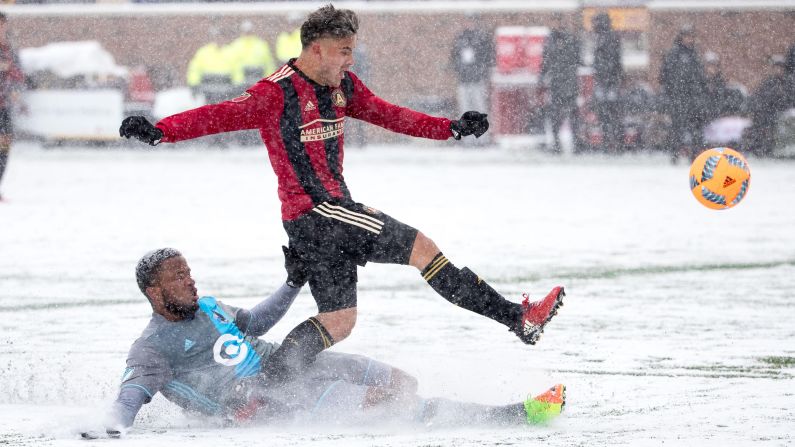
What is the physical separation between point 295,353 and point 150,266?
2.12ft

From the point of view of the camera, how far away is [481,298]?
556 cm

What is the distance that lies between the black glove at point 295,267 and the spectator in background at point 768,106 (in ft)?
55.1

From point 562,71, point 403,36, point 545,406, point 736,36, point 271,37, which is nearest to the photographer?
point 545,406

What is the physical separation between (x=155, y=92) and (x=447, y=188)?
39.7 feet

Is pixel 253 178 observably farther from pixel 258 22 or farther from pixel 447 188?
pixel 258 22

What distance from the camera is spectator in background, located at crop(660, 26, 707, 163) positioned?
21031 mm

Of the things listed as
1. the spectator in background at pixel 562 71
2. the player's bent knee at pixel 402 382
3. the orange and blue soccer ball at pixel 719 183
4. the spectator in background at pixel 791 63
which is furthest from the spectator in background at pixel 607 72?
the player's bent knee at pixel 402 382

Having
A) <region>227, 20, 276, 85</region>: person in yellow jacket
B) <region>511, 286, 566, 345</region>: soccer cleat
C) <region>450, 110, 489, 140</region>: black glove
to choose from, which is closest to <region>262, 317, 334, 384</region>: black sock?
<region>511, 286, 566, 345</region>: soccer cleat

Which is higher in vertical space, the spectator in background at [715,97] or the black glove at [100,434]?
the spectator in background at [715,97]

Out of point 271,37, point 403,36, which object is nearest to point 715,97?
point 403,36

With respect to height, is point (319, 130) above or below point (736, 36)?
below

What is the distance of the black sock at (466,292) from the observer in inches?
219

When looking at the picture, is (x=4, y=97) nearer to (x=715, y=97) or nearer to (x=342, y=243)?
(x=342, y=243)

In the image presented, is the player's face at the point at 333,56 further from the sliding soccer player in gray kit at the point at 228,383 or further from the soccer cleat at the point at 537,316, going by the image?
the soccer cleat at the point at 537,316
